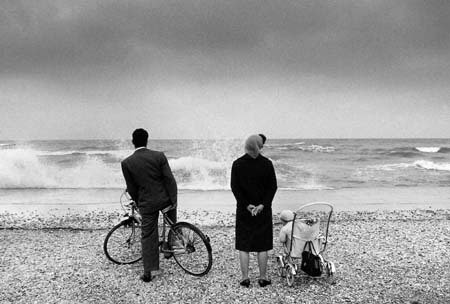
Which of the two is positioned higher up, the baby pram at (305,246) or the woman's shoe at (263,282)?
the baby pram at (305,246)

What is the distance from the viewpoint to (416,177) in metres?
21.5

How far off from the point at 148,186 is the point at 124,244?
4.43 feet

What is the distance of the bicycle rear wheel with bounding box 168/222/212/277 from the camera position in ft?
16.6

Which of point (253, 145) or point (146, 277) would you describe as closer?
point (253, 145)

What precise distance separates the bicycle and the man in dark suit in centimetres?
22

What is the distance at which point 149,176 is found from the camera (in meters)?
4.75

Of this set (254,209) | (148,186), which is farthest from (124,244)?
(254,209)

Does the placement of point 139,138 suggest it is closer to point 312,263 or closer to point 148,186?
point 148,186

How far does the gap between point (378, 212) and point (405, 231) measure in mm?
2377

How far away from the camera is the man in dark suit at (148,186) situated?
4754 mm

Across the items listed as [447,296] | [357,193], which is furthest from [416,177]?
[447,296]

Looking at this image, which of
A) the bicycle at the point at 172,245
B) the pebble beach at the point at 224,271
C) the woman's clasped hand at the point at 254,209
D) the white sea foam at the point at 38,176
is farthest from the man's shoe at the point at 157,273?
the white sea foam at the point at 38,176

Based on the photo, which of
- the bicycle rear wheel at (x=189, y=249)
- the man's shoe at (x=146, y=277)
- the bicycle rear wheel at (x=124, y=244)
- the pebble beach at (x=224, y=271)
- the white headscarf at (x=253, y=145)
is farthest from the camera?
the bicycle rear wheel at (x=124, y=244)

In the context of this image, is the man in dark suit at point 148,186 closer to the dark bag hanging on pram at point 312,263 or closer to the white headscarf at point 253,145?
the white headscarf at point 253,145
